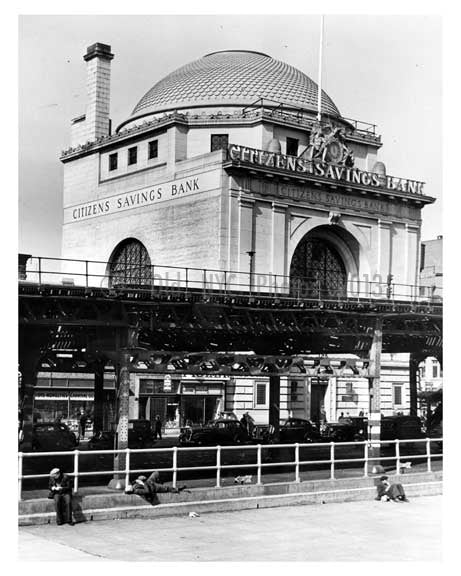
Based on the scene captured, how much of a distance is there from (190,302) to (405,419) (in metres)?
22.3

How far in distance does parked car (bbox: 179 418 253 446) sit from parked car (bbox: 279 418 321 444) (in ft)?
7.49

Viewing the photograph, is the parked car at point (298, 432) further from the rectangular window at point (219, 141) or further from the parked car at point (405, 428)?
the rectangular window at point (219, 141)

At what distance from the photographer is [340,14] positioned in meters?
19.5

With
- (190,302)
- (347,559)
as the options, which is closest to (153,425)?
(190,302)

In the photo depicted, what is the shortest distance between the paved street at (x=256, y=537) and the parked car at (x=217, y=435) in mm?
14474

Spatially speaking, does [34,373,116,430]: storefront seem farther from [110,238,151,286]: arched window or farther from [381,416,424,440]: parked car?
[381,416,424,440]: parked car

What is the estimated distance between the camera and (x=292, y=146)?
175ft

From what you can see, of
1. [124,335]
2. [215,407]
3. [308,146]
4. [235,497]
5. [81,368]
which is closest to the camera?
[235,497]

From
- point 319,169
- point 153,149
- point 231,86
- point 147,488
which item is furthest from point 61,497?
point 231,86

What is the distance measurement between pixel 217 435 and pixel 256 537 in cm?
1918

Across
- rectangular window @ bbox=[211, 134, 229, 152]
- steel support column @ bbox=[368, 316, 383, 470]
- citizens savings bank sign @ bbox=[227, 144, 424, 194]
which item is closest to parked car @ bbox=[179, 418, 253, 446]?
steel support column @ bbox=[368, 316, 383, 470]

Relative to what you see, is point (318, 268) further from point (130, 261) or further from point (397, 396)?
point (397, 396)

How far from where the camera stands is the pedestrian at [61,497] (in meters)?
21.6
